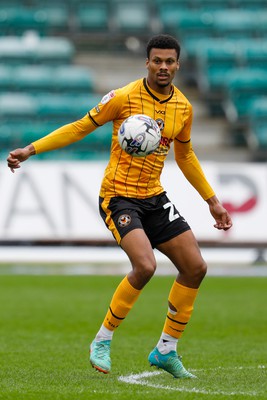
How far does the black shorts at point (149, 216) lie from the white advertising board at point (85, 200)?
12.6m

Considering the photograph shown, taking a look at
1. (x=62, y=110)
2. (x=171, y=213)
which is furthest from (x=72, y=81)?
(x=171, y=213)

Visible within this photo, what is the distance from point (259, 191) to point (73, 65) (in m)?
8.81

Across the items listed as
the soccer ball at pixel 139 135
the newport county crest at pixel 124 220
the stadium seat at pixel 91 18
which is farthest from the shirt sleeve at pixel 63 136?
the stadium seat at pixel 91 18

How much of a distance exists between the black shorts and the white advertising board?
1259 cm

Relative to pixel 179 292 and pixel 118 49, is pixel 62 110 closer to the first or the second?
pixel 118 49

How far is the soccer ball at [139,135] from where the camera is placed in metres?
6.64

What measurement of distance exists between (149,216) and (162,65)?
1.06 m

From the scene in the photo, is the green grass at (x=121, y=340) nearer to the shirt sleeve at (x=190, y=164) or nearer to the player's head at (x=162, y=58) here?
the shirt sleeve at (x=190, y=164)

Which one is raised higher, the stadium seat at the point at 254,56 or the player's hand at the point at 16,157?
the player's hand at the point at 16,157

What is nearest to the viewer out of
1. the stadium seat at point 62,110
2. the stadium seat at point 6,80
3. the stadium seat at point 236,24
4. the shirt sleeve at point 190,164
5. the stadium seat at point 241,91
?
the shirt sleeve at point 190,164

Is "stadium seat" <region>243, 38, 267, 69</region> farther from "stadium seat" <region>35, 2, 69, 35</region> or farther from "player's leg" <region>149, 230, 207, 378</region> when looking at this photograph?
"player's leg" <region>149, 230, 207, 378</region>

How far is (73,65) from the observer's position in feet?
88.2

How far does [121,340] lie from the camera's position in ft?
32.4

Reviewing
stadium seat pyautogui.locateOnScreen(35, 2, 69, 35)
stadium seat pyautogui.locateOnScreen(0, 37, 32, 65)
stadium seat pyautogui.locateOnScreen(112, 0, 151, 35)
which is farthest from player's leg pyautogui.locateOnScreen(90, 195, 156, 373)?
stadium seat pyautogui.locateOnScreen(35, 2, 69, 35)
